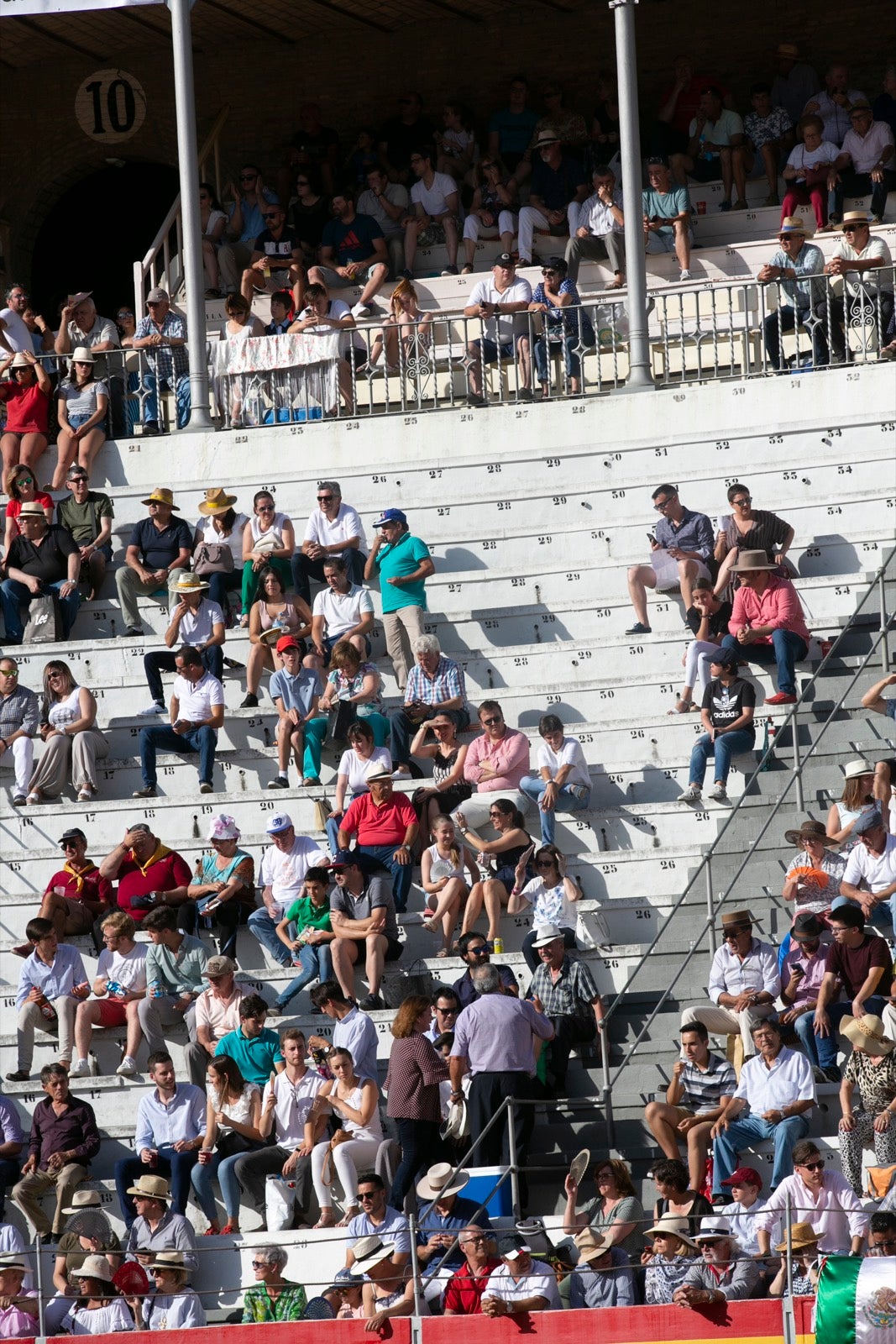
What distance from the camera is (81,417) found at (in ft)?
68.5

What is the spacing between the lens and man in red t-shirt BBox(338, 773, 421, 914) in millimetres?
15656

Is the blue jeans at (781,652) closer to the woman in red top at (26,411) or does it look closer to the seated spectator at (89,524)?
the seated spectator at (89,524)

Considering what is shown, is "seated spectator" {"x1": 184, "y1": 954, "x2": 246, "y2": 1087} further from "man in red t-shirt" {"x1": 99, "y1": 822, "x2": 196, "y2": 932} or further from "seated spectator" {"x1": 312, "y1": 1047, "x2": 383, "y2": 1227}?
"seated spectator" {"x1": 312, "y1": 1047, "x2": 383, "y2": 1227}

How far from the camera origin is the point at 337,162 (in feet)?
82.8

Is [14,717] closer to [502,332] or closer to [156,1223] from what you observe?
[156,1223]

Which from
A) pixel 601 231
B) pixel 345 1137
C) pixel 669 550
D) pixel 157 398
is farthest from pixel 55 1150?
pixel 601 231

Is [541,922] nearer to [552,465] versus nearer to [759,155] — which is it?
[552,465]

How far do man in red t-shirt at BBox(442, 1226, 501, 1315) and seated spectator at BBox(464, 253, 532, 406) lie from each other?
9.78 metres

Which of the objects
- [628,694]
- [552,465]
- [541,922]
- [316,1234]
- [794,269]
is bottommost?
[316,1234]

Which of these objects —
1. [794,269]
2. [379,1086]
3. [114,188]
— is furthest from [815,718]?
[114,188]

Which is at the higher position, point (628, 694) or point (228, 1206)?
point (628, 694)

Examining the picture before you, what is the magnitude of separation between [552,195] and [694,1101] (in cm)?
1214

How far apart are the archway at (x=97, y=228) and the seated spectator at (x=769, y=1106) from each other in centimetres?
1654

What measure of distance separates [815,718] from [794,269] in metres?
6.14
